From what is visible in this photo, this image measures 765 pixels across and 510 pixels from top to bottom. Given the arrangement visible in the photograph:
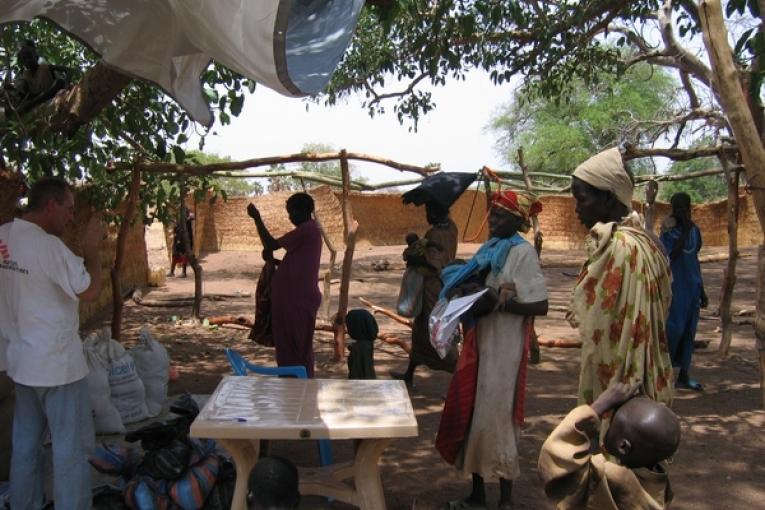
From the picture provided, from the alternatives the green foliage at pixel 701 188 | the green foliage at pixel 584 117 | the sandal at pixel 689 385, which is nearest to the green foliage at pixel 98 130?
the sandal at pixel 689 385

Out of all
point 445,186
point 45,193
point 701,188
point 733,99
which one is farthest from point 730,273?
point 701,188

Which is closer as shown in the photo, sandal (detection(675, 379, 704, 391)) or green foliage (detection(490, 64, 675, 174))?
sandal (detection(675, 379, 704, 391))

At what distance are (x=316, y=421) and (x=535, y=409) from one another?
10.1 feet

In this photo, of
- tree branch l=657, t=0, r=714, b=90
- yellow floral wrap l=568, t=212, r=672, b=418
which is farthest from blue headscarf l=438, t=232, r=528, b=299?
tree branch l=657, t=0, r=714, b=90

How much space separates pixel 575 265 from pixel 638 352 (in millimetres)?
15518

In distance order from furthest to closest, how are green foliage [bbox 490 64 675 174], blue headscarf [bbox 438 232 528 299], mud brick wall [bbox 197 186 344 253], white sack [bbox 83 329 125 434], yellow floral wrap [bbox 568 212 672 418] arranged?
1. green foliage [bbox 490 64 675 174]
2. mud brick wall [bbox 197 186 344 253]
3. white sack [bbox 83 329 125 434]
4. blue headscarf [bbox 438 232 528 299]
5. yellow floral wrap [bbox 568 212 672 418]

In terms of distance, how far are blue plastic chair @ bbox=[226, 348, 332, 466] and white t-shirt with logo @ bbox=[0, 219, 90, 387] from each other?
1080 millimetres

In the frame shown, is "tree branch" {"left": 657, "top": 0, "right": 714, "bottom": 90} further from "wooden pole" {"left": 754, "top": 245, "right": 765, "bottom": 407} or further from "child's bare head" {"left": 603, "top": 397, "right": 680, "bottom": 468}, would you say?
"child's bare head" {"left": 603, "top": 397, "right": 680, "bottom": 468}

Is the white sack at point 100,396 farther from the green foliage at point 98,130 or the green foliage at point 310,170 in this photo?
the green foliage at point 310,170

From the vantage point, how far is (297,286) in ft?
15.8

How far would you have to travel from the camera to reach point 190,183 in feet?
27.9

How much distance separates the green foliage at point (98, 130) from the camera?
4.15 meters

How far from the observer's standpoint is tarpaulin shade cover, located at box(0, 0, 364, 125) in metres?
2.32

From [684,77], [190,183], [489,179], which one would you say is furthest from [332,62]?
[684,77]
